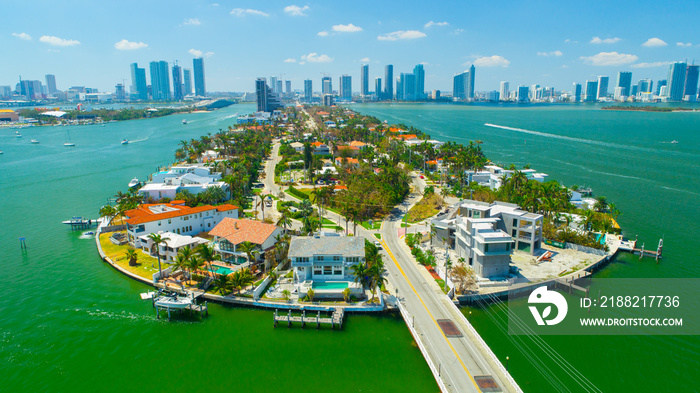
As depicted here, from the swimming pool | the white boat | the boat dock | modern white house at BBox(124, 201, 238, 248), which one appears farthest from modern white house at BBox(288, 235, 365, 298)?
modern white house at BBox(124, 201, 238, 248)

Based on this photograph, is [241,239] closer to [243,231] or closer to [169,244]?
[243,231]

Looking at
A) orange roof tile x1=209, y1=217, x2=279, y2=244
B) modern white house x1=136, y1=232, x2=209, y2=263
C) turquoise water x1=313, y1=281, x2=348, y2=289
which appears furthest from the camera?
modern white house x1=136, y1=232, x2=209, y2=263

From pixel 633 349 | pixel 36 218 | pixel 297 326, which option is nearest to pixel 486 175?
pixel 633 349

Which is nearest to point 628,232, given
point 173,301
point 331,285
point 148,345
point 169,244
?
point 331,285

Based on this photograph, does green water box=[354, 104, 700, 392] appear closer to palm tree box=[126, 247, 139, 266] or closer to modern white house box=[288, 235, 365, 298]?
modern white house box=[288, 235, 365, 298]

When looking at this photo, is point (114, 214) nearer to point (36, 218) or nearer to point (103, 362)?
point (36, 218)

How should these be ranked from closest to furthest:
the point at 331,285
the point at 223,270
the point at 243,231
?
the point at 331,285
the point at 223,270
the point at 243,231
